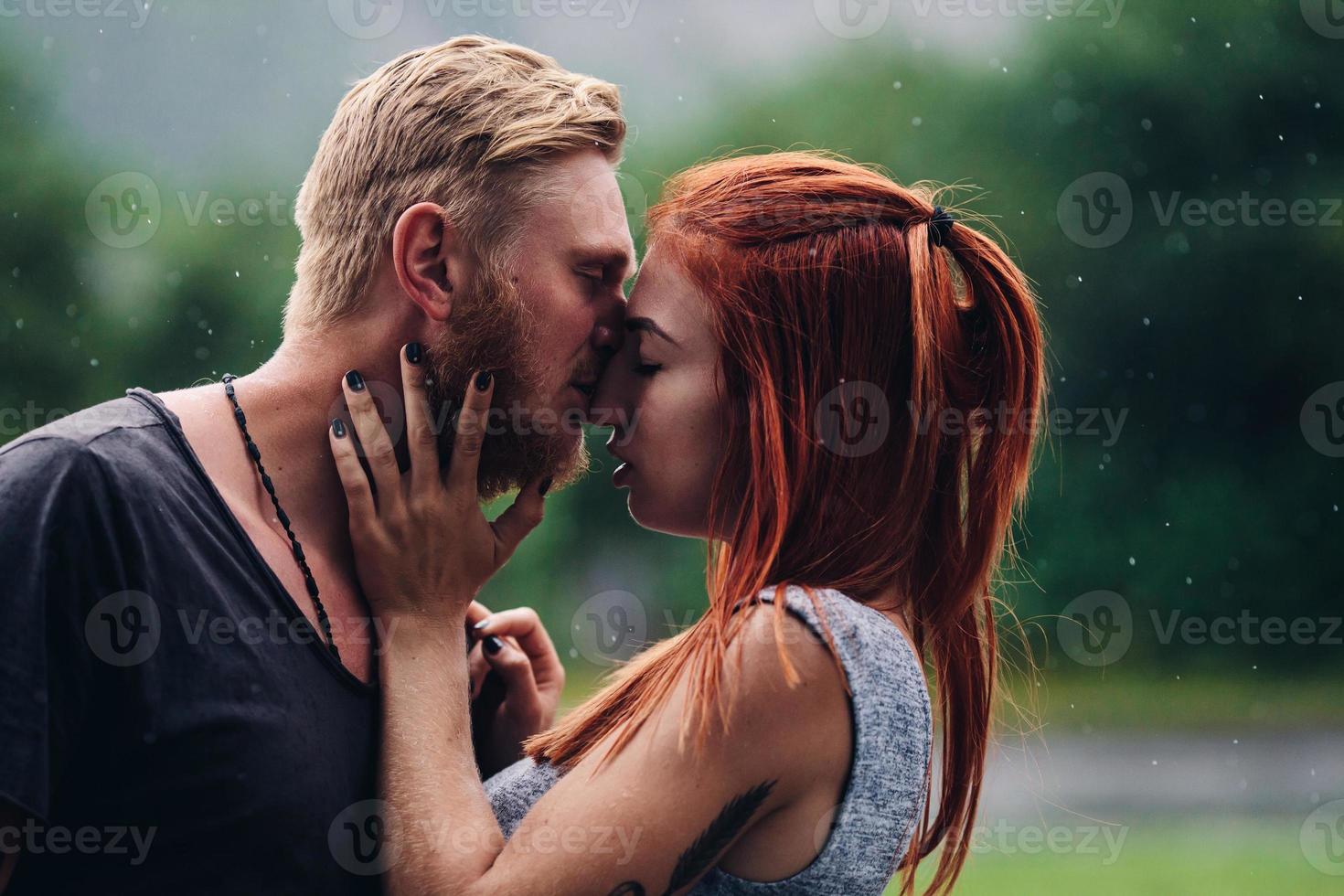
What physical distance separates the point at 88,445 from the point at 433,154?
2.56 ft

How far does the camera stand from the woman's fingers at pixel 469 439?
84.8 inches

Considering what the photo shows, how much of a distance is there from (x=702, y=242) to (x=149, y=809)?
3.91 ft

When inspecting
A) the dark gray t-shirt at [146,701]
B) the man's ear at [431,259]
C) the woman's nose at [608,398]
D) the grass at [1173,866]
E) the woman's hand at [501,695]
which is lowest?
the grass at [1173,866]

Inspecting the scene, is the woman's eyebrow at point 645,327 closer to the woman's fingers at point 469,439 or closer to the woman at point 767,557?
the woman at point 767,557

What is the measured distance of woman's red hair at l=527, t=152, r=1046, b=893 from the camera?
6.54 ft

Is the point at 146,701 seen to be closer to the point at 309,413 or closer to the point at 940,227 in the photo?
the point at 309,413

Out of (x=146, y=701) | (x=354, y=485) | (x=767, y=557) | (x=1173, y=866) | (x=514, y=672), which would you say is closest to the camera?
(x=146, y=701)

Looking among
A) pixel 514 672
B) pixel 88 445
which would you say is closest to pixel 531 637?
pixel 514 672

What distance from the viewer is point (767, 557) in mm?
1946

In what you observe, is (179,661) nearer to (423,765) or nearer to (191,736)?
(191,736)

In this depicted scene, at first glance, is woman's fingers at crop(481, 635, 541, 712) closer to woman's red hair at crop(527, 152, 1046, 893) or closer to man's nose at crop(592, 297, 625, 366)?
woman's red hair at crop(527, 152, 1046, 893)

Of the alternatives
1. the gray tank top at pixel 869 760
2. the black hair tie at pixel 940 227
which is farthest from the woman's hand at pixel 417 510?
the black hair tie at pixel 940 227

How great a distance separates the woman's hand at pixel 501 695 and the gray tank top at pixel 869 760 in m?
0.73

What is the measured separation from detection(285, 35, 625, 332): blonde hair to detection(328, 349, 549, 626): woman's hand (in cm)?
23
